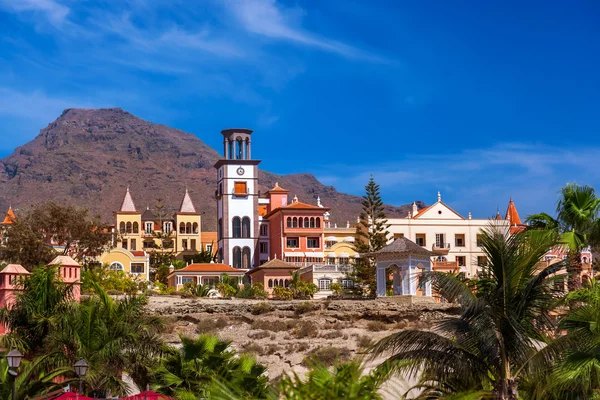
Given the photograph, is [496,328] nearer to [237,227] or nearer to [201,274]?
[201,274]

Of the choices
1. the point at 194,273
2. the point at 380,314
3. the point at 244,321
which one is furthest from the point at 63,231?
the point at 380,314

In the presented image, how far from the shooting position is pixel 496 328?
50.0ft

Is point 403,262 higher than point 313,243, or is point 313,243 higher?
point 313,243

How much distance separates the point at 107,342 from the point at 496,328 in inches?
421

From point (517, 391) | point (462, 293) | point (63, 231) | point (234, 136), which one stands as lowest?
point (517, 391)

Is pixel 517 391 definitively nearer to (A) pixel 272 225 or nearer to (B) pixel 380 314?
(B) pixel 380 314

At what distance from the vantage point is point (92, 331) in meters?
22.9

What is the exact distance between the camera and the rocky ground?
133 ft

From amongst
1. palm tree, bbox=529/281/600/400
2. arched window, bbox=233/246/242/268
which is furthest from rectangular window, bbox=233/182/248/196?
palm tree, bbox=529/281/600/400

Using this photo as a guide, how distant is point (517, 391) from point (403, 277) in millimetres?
32558

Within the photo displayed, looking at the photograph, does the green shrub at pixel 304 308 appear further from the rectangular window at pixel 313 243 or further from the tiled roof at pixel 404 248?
the rectangular window at pixel 313 243

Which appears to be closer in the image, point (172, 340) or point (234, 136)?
point (172, 340)

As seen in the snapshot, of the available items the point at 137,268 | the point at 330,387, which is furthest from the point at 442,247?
the point at 330,387

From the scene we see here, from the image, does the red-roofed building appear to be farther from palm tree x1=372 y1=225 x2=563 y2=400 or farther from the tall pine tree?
palm tree x1=372 y1=225 x2=563 y2=400
